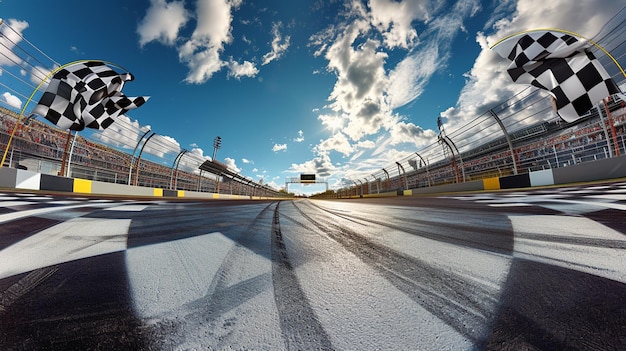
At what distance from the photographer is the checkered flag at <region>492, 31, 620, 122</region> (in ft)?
A: 10.8

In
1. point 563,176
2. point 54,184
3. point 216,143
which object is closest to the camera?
point 54,184

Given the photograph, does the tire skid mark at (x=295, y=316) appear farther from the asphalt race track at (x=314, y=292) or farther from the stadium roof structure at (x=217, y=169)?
the stadium roof structure at (x=217, y=169)

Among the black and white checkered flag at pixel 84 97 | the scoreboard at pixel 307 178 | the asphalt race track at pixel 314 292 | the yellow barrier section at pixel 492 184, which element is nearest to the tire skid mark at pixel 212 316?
the asphalt race track at pixel 314 292

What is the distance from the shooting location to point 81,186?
5.91 metres

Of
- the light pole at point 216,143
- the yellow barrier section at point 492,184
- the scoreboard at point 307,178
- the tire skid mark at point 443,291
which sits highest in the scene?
the light pole at point 216,143

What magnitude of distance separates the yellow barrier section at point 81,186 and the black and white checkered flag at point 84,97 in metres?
2.25

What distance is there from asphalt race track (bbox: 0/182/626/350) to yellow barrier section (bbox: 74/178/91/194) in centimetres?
714

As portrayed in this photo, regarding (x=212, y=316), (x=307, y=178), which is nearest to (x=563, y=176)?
(x=212, y=316)

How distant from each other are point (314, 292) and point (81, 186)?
27.7 ft

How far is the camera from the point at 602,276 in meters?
0.48

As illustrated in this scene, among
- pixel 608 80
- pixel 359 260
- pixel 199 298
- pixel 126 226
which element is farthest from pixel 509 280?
pixel 608 80

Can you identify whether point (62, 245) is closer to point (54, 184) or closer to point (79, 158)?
point (54, 184)

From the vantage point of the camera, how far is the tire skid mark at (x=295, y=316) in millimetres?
324

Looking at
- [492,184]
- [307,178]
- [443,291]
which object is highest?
[307,178]
